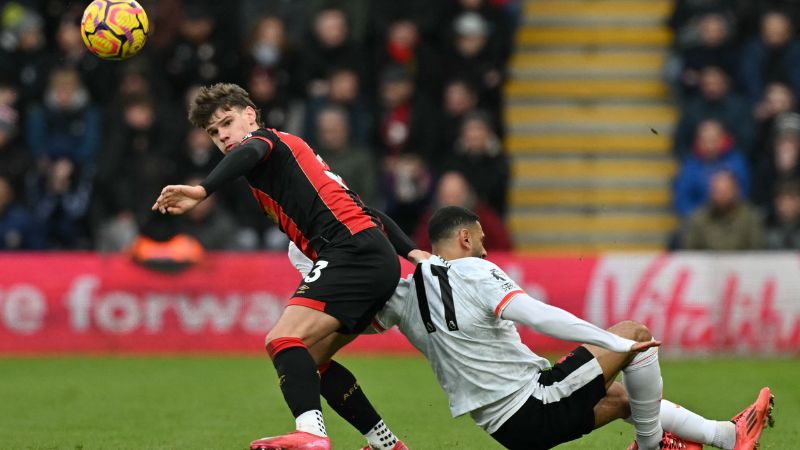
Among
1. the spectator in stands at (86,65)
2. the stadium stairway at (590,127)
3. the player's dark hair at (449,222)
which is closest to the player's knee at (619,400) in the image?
the player's dark hair at (449,222)

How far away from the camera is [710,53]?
1534 centimetres

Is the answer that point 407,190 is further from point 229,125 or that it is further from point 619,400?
point 619,400

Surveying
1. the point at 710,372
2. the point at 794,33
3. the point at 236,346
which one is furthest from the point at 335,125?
the point at 794,33

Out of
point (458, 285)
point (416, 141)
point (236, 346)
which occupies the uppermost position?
point (458, 285)

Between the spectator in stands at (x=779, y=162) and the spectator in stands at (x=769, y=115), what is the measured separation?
0.28 feet

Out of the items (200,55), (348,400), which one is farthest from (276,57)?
(348,400)

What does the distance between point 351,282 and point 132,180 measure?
324 inches

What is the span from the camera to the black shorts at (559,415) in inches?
243

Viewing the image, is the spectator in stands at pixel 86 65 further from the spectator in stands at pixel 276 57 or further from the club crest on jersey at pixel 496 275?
the club crest on jersey at pixel 496 275

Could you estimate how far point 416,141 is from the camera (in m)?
14.5

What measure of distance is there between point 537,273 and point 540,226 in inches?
95.9

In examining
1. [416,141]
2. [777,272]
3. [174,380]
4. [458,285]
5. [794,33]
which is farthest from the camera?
[794,33]

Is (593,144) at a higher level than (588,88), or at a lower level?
lower

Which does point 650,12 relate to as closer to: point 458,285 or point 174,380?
point 174,380
